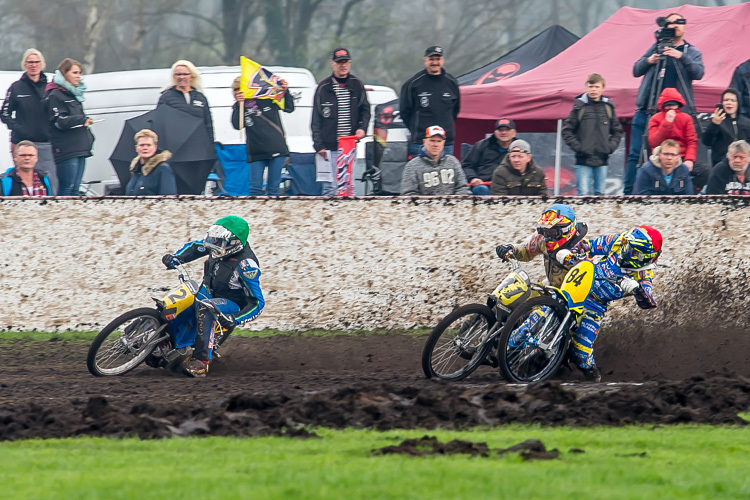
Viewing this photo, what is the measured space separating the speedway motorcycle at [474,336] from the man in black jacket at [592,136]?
13.1 feet

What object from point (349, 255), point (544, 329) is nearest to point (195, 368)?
point (349, 255)

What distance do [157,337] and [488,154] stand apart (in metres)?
5.67

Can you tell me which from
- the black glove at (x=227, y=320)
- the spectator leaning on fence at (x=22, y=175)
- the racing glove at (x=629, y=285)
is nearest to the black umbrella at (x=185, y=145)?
the spectator leaning on fence at (x=22, y=175)

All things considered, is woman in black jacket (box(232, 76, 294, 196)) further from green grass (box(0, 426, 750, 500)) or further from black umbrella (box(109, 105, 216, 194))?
green grass (box(0, 426, 750, 500))

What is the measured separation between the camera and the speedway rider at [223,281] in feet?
34.5

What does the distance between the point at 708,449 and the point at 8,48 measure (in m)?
36.3

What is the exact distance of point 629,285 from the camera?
1012 centimetres

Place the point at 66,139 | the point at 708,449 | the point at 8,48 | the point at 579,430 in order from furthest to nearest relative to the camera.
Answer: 1. the point at 8,48
2. the point at 66,139
3. the point at 579,430
4. the point at 708,449

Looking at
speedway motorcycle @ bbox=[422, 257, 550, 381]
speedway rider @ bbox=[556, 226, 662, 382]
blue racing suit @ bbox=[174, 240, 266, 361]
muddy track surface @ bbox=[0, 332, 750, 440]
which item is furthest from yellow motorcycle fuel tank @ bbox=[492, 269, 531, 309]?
blue racing suit @ bbox=[174, 240, 266, 361]

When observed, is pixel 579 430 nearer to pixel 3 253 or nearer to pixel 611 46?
pixel 3 253

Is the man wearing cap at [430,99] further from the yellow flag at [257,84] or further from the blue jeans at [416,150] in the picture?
the yellow flag at [257,84]

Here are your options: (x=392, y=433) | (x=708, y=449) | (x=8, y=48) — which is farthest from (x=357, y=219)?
(x=8, y=48)

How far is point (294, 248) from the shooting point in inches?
494

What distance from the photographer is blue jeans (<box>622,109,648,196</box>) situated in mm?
14172
